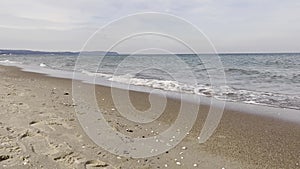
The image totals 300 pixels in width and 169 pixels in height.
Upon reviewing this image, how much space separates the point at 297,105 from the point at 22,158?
8526mm

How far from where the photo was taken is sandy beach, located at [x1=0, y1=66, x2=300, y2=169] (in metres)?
4.38

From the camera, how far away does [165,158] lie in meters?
4.63

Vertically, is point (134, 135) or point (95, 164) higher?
point (134, 135)

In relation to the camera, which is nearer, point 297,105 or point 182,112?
point 182,112

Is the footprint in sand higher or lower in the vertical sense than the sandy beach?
lower

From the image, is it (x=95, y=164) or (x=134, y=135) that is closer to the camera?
(x=95, y=164)

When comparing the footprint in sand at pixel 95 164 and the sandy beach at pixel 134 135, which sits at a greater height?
the sandy beach at pixel 134 135

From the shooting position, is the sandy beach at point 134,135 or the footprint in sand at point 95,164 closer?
the footprint in sand at point 95,164

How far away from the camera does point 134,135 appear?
19.0 ft

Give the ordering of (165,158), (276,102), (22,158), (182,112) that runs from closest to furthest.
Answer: (22,158) < (165,158) < (182,112) < (276,102)

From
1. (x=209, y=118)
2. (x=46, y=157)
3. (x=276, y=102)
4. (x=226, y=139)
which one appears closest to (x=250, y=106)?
(x=276, y=102)

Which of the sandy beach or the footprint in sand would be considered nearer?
the footprint in sand

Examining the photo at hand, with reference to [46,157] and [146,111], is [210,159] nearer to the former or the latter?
[46,157]

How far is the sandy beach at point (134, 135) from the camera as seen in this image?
4383 millimetres
